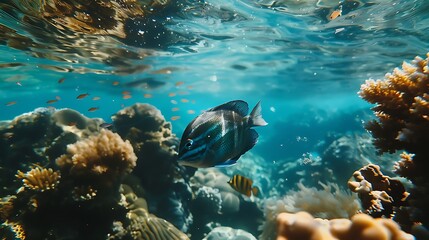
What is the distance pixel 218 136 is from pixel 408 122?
6.90 feet

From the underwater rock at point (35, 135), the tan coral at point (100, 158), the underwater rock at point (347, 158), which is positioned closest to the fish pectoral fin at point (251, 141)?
the tan coral at point (100, 158)

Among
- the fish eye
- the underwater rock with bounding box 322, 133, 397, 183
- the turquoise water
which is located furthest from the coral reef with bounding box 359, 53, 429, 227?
the underwater rock with bounding box 322, 133, 397, 183

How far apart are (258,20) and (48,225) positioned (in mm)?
11678

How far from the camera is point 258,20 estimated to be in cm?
1280

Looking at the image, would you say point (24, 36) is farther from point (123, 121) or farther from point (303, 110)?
point (303, 110)

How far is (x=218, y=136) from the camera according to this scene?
2.36m

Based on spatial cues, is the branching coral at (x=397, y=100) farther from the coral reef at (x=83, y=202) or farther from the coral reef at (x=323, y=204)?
the coral reef at (x=83, y=202)

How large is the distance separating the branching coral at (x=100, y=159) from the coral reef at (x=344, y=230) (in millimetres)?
4296

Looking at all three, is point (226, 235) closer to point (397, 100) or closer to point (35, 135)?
point (397, 100)

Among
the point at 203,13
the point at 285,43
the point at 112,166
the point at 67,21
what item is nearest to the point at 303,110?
the point at 285,43

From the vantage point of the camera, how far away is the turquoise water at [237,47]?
1152 cm

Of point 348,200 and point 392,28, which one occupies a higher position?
point 392,28

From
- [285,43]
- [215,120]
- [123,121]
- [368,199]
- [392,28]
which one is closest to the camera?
[215,120]

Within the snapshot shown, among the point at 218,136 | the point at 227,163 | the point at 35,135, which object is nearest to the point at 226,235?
the point at 227,163
